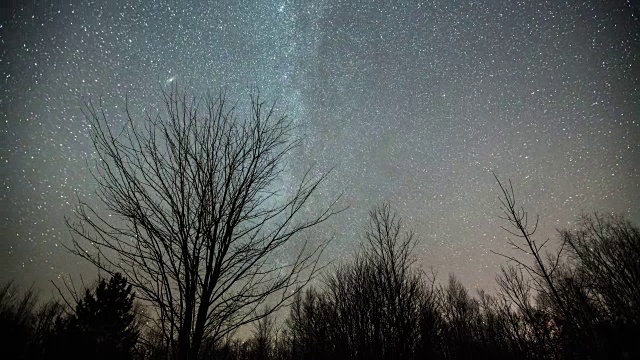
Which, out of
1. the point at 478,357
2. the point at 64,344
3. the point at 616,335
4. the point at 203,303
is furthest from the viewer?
the point at 478,357

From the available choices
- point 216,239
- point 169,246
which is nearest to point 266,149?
point 216,239

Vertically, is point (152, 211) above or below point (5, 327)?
below

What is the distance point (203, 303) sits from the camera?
2000 millimetres

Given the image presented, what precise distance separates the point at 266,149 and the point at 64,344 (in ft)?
51.7

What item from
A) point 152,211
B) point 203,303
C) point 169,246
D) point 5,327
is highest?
point 5,327

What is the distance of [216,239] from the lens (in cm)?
220

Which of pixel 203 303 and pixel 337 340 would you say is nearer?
pixel 203 303

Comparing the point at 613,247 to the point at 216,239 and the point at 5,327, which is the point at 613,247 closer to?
the point at 216,239

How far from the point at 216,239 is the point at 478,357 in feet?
98.5

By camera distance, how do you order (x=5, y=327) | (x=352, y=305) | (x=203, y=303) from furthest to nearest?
(x=5, y=327), (x=352, y=305), (x=203, y=303)

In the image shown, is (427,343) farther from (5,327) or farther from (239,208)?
(5,327)

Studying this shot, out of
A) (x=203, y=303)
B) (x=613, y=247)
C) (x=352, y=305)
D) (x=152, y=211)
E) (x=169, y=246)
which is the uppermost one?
(x=613, y=247)

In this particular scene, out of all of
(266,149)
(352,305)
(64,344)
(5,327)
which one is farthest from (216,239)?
(5,327)

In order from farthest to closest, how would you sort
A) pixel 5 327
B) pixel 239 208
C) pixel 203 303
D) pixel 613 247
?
pixel 5 327, pixel 613 247, pixel 239 208, pixel 203 303
